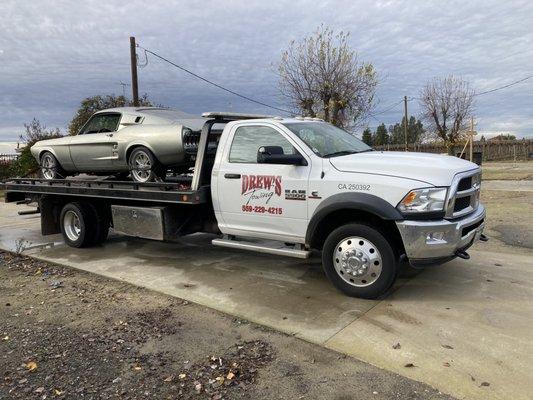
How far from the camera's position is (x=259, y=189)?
18.8 ft

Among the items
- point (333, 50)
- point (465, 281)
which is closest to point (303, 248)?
point (465, 281)

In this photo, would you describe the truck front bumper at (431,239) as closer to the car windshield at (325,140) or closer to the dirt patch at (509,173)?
the car windshield at (325,140)

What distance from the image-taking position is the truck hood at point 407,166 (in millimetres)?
4719

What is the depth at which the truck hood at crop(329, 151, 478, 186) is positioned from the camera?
472 cm

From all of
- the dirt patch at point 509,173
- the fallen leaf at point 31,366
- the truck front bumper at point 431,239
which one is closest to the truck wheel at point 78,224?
the fallen leaf at point 31,366

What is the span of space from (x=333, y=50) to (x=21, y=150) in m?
15.6

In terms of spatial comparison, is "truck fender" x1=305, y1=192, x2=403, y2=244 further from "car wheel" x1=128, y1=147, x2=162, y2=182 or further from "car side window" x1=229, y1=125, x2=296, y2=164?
"car wheel" x1=128, y1=147, x2=162, y2=182

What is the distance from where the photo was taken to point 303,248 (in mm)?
5668

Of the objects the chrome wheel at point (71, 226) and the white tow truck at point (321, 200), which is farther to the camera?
the chrome wheel at point (71, 226)

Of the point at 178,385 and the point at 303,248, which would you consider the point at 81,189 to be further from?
the point at 178,385

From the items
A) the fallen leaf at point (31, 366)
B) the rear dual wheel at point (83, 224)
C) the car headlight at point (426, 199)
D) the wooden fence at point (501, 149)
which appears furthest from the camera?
the wooden fence at point (501, 149)

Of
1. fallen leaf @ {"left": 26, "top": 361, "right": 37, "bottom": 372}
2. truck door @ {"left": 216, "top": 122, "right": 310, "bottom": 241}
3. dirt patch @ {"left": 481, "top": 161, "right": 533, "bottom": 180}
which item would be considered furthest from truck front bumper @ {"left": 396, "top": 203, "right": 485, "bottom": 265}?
dirt patch @ {"left": 481, "top": 161, "right": 533, "bottom": 180}

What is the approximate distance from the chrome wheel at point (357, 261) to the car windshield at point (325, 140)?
110 cm

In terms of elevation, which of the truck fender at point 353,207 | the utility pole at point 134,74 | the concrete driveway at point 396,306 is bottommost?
the concrete driveway at point 396,306
